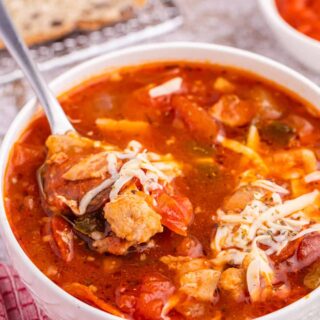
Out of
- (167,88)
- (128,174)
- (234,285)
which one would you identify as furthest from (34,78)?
(234,285)

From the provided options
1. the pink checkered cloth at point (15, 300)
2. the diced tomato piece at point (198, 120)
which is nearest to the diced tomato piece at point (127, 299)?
the pink checkered cloth at point (15, 300)

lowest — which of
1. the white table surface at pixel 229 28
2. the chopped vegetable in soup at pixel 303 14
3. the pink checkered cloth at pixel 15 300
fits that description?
the pink checkered cloth at pixel 15 300

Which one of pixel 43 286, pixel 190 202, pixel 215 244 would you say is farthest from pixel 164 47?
pixel 43 286

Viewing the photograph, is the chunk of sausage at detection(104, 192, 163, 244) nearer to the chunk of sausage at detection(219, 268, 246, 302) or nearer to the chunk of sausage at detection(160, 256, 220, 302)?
the chunk of sausage at detection(160, 256, 220, 302)

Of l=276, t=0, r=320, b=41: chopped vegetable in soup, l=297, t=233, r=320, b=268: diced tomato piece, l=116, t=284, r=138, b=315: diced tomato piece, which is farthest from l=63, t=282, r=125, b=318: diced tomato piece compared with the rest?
l=276, t=0, r=320, b=41: chopped vegetable in soup

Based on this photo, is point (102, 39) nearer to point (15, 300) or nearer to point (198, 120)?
point (198, 120)

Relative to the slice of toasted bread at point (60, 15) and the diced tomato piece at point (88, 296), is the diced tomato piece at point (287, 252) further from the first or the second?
the slice of toasted bread at point (60, 15)

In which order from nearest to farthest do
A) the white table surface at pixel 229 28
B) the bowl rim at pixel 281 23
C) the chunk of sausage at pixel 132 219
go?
the chunk of sausage at pixel 132 219, the bowl rim at pixel 281 23, the white table surface at pixel 229 28
